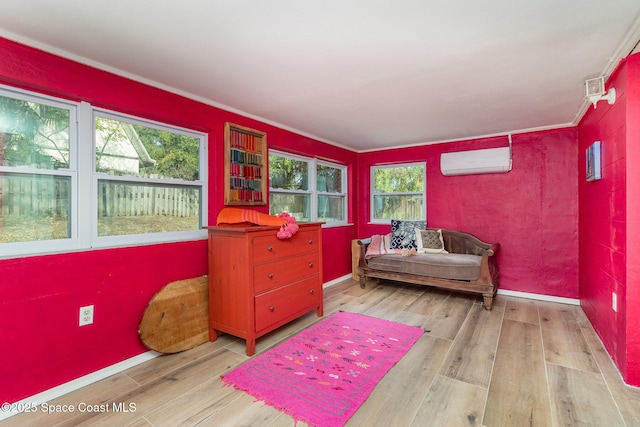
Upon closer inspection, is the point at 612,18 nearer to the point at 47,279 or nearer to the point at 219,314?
the point at 219,314

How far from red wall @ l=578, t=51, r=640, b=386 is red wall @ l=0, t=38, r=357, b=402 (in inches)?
127

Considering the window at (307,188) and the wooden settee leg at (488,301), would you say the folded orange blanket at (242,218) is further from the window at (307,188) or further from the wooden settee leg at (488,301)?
the wooden settee leg at (488,301)

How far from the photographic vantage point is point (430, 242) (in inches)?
164

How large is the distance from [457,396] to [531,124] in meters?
3.25

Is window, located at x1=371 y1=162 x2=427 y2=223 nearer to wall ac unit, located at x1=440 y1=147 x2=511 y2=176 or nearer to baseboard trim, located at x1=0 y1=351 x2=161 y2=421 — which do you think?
wall ac unit, located at x1=440 y1=147 x2=511 y2=176

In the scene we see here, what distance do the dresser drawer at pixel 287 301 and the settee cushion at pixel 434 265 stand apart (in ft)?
4.20

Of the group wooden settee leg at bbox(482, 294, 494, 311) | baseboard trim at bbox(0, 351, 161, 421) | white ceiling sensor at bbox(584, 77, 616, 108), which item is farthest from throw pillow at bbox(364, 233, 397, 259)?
baseboard trim at bbox(0, 351, 161, 421)

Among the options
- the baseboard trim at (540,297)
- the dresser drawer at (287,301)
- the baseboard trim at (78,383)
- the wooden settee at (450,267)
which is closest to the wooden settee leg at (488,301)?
the wooden settee at (450,267)

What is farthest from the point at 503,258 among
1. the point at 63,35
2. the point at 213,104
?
the point at 63,35

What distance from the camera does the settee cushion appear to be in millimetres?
3494

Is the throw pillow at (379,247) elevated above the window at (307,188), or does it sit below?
below

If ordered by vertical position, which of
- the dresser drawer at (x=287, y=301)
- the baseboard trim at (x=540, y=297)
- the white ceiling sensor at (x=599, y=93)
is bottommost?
the baseboard trim at (x=540, y=297)

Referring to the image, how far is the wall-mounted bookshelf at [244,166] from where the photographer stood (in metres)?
2.93

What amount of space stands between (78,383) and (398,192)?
14.3 feet
